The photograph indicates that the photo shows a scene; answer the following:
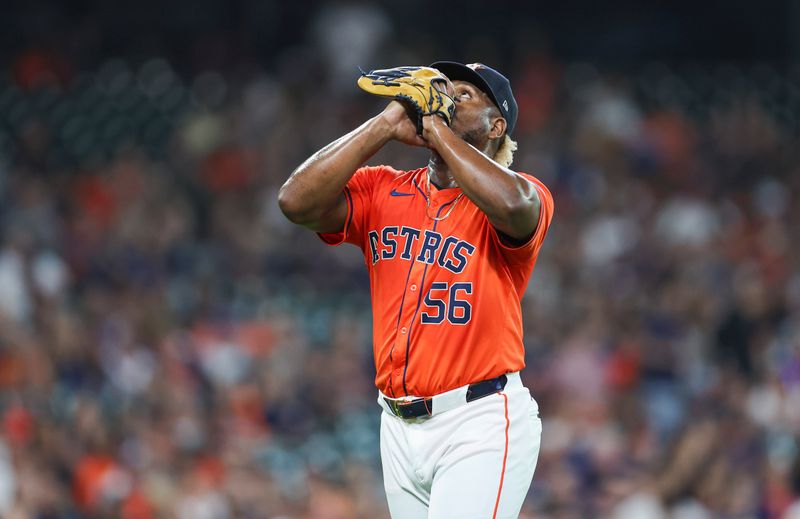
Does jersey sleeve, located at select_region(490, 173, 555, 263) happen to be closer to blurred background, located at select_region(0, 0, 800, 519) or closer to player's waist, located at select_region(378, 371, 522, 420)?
player's waist, located at select_region(378, 371, 522, 420)

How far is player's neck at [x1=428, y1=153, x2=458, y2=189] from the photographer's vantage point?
142 inches

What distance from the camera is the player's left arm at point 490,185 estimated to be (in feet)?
10.6

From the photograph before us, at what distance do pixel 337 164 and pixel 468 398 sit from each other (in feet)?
2.68

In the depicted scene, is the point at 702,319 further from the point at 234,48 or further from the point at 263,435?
the point at 234,48

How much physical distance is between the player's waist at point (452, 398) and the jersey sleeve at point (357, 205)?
0.58 metres

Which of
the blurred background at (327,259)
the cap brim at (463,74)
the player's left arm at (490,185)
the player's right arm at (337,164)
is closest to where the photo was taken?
the player's left arm at (490,185)

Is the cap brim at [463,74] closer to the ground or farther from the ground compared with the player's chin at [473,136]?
farther from the ground

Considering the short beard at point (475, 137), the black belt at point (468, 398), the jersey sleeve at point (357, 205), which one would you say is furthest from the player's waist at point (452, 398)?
the short beard at point (475, 137)

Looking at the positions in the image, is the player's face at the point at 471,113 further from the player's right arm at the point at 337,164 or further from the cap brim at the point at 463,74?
the player's right arm at the point at 337,164

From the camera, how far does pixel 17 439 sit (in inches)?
281

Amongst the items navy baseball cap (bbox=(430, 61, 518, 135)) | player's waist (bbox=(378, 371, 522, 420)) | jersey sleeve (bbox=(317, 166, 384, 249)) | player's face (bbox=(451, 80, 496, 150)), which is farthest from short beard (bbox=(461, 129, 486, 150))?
player's waist (bbox=(378, 371, 522, 420))

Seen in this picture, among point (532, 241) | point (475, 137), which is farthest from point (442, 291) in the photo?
point (475, 137)

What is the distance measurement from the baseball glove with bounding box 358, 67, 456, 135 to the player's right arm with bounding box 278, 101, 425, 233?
0.05 metres

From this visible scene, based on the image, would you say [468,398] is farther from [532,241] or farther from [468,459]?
[532,241]
